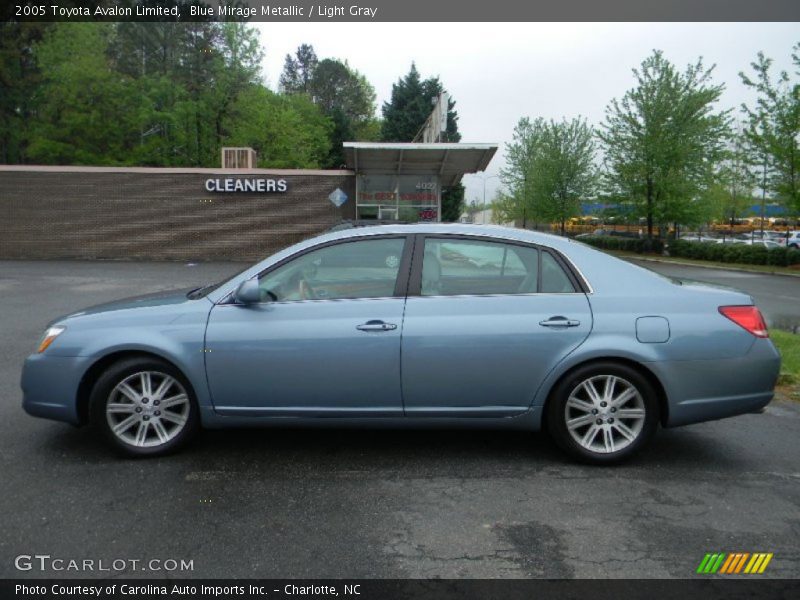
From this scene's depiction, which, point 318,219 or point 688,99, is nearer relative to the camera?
point 318,219

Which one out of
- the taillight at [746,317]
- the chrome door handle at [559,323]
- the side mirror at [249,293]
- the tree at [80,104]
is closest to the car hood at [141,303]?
the side mirror at [249,293]

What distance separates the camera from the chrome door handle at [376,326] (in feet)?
13.1

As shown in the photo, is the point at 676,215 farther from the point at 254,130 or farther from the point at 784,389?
the point at 784,389

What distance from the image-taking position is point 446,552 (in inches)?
121

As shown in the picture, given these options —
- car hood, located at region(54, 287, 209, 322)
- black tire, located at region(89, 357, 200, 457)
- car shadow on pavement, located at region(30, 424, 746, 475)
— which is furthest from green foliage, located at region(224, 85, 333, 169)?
black tire, located at region(89, 357, 200, 457)

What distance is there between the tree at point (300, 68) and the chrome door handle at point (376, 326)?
3446 inches

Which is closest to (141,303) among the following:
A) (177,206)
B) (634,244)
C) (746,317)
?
(746,317)

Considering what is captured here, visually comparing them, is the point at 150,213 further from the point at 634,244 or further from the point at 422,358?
the point at 634,244

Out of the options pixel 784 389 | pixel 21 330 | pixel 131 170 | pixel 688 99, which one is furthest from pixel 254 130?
pixel 784 389

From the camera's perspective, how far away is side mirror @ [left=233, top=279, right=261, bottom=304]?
158 inches

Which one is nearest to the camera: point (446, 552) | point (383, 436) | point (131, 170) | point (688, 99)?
point (446, 552)

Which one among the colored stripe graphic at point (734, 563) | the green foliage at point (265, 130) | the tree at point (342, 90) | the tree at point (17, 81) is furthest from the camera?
the tree at point (342, 90)

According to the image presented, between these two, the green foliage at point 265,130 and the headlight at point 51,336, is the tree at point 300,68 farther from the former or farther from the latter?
the headlight at point 51,336

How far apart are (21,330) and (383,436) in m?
6.69
